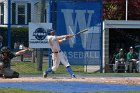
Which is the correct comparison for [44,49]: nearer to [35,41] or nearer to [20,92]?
[35,41]

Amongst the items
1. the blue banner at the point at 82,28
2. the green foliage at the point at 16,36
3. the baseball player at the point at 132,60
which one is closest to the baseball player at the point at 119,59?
the baseball player at the point at 132,60

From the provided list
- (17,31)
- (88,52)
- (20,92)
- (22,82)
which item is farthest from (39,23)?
(20,92)

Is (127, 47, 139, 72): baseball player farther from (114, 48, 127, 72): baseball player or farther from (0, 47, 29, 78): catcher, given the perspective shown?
(0, 47, 29, 78): catcher

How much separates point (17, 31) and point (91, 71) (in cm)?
630

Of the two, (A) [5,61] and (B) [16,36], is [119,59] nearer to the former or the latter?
(B) [16,36]

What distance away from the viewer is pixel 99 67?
97.4 ft

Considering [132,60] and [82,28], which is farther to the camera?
[132,60]

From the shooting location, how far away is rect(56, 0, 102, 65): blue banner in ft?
95.0

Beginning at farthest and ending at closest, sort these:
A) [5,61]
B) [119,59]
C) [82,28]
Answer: [119,59]
[82,28]
[5,61]

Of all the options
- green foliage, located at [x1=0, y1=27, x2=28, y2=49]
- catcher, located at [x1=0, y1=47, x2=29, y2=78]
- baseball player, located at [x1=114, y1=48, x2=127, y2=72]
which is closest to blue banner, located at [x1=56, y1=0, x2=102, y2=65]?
baseball player, located at [x1=114, y1=48, x2=127, y2=72]

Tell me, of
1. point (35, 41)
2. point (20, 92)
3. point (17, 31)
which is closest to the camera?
point (20, 92)

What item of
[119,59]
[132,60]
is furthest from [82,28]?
[132,60]

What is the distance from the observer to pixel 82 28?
29.2 metres

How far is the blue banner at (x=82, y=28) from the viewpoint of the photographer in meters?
29.0
